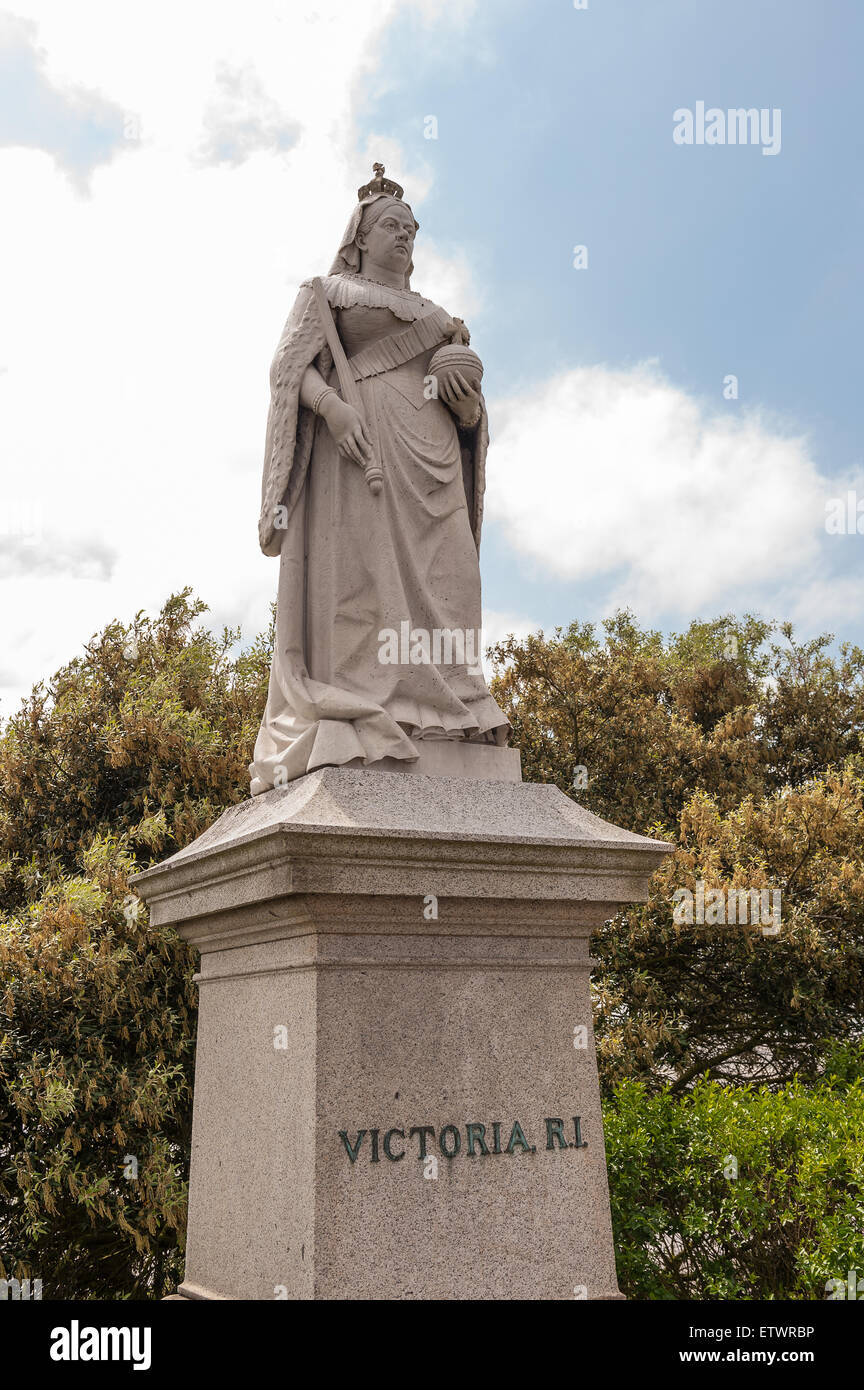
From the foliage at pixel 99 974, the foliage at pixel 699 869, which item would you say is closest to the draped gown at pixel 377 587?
the foliage at pixel 99 974

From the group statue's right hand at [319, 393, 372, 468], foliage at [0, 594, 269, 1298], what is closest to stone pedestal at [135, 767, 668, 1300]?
statue's right hand at [319, 393, 372, 468]

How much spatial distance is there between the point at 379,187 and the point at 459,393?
1.19m

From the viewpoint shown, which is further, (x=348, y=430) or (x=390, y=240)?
(x=390, y=240)

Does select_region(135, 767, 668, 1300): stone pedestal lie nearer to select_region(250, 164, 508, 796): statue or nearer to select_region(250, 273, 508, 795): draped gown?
select_region(250, 273, 508, 795): draped gown

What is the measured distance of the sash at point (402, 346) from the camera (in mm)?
5465

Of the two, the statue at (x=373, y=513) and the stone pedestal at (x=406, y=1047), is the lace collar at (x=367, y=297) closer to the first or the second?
the statue at (x=373, y=513)

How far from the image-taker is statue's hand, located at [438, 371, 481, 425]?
5.46 m

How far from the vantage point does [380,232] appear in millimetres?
5652

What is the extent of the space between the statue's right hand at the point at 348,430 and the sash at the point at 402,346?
0.96 feet

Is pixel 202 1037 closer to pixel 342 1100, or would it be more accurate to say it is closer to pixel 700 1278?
pixel 342 1100

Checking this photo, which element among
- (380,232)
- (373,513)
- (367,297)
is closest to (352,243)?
(380,232)

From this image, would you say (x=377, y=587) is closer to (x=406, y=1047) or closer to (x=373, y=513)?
(x=373, y=513)
